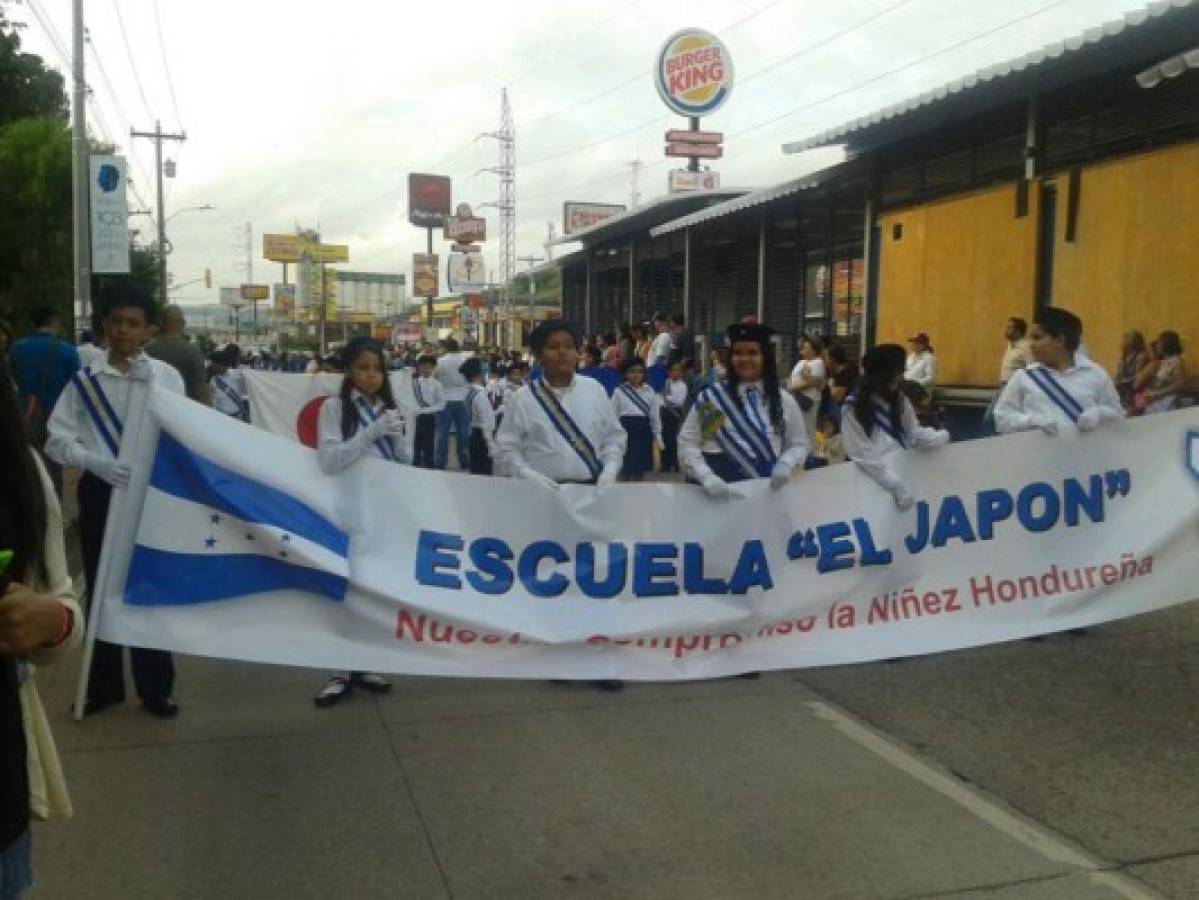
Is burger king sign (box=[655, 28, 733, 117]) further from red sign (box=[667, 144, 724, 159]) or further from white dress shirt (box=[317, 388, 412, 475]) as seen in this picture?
white dress shirt (box=[317, 388, 412, 475])

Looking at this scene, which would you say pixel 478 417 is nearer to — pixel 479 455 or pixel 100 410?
pixel 479 455

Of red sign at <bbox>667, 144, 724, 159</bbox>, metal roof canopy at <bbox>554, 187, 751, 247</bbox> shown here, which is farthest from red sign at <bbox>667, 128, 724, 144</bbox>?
metal roof canopy at <bbox>554, 187, 751, 247</bbox>

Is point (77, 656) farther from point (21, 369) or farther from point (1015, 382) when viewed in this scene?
point (1015, 382)

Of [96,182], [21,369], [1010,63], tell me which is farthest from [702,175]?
[21,369]

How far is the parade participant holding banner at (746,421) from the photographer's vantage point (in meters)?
5.64

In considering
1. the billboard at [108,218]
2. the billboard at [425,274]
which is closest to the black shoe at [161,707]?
the billboard at [108,218]

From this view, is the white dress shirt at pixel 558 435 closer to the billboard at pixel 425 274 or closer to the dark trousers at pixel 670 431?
the dark trousers at pixel 670 431

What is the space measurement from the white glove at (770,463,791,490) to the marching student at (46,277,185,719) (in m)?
2.83

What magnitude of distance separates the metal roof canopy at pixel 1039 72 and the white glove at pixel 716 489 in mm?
6540

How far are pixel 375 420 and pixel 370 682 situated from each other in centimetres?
129

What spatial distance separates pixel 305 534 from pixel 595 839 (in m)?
1.75

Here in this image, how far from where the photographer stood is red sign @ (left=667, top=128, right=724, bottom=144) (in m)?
34.8

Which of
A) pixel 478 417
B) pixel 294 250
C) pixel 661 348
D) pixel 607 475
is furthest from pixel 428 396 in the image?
pixel 294 250

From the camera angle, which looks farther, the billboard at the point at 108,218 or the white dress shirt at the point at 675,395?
the billboard at the point at 108,218
